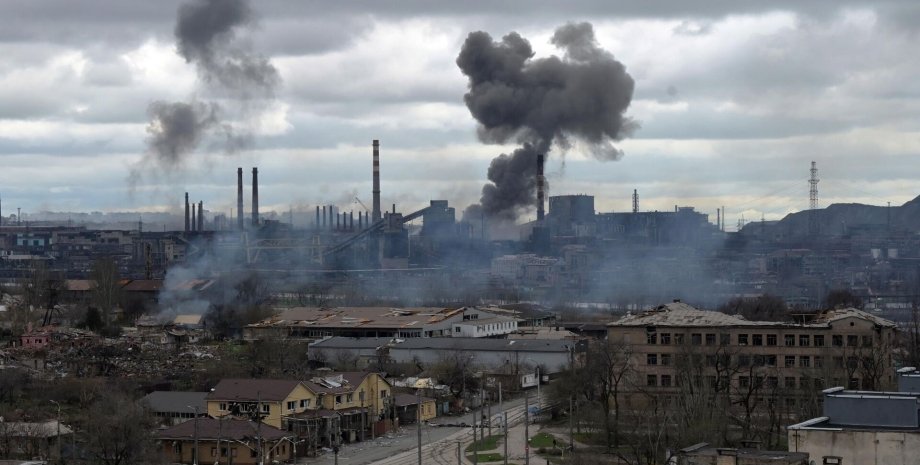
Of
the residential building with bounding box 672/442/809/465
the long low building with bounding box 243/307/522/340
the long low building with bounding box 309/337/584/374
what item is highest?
the residential building with bounding box 672/442/809/465

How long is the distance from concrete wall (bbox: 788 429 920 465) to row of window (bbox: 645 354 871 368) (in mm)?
19688

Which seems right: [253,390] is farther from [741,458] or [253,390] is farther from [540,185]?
[540,185]

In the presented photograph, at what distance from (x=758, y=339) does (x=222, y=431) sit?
14.3 m

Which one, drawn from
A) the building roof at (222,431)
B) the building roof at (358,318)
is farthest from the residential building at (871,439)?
the building roof at (358,318)

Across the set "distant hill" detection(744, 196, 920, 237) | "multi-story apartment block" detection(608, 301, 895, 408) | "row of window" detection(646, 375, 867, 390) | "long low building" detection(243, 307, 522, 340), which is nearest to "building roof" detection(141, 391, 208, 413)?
"multi-story apartment block" detection(608, 301, 895, 408)

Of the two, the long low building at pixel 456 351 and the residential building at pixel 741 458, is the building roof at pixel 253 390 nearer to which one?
the long low building at pixel 456 351

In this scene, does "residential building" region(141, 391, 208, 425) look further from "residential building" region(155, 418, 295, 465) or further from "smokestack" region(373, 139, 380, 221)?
"smokestack" region(373, 139, 380, 221)

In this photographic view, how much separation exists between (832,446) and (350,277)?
8456 centimetres

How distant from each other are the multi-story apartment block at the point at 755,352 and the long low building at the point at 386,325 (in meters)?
16.9

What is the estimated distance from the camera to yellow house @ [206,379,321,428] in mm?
32500

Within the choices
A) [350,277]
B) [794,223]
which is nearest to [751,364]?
[350,277]

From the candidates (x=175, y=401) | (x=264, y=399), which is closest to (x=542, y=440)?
(x=264, y=399)

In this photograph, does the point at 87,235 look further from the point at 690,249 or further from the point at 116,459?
the point at 116,459

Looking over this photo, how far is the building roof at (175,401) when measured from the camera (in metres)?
33.8
